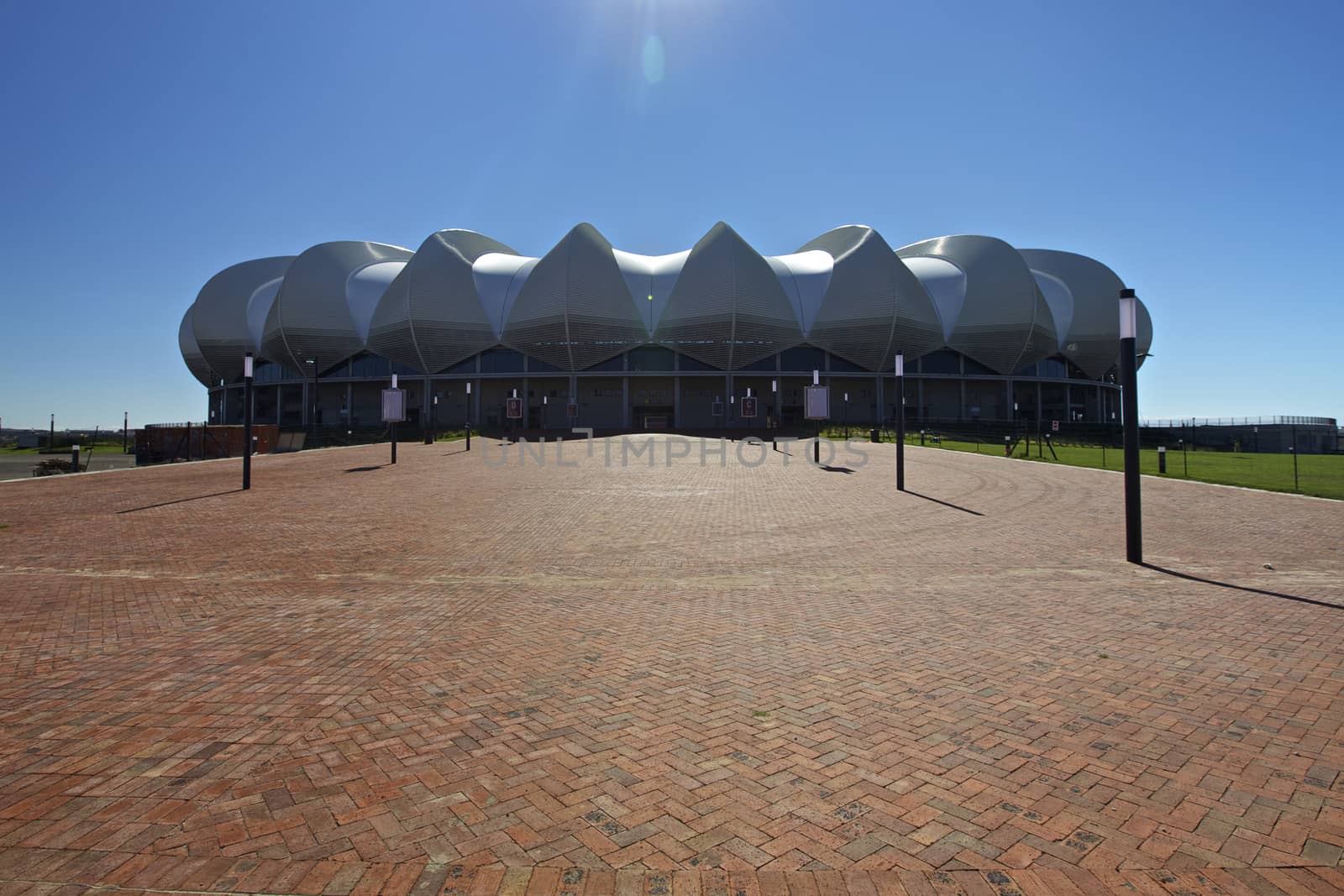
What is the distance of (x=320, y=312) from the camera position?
63.5m

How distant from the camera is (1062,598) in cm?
654

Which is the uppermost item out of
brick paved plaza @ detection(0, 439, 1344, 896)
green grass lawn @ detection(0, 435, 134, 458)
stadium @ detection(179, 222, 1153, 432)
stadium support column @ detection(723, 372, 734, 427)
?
stadium @ detection(179, 222, 1153, 432)

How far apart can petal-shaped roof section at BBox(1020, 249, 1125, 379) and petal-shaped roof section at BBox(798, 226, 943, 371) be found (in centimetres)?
1660

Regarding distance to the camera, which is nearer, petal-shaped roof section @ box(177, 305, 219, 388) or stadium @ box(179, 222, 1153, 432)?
stadium @ box(179, 222, 1153, 432)

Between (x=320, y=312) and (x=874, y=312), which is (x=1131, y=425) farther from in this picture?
(x=320, y=312)

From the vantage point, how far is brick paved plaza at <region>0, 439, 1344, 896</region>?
8.14 ft

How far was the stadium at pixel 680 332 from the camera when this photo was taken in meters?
58.4

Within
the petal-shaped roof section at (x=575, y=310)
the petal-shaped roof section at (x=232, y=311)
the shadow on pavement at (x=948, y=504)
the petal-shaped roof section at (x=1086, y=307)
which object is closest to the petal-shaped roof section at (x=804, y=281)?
the petal-shaped roof section at (x=575, y=310)

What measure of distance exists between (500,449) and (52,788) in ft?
95.6

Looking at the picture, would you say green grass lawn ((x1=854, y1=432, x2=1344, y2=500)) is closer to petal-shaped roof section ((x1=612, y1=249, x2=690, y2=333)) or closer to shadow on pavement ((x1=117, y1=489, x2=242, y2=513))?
shadow on pavement ((x1=117, y1=489, x2=242, y2=513))

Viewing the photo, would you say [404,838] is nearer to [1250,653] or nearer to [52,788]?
[52,788]

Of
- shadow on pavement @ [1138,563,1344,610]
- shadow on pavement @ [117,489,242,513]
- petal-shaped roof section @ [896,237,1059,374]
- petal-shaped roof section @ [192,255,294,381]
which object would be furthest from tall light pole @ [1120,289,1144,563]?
petal-shaped roof section @ [192,255,294,381]

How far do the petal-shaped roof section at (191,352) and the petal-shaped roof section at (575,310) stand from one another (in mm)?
47840

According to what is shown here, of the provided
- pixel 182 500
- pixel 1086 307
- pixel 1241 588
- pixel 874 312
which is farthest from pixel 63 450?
pixel 1086 307
